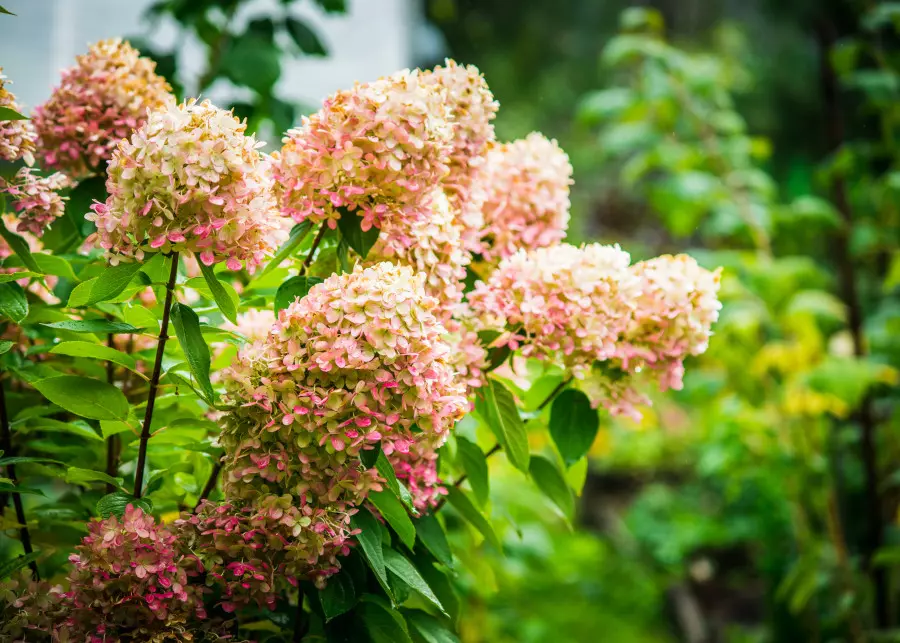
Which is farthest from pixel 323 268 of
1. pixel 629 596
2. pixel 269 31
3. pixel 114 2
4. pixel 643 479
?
pixel 643 479

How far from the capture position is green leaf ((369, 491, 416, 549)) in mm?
544

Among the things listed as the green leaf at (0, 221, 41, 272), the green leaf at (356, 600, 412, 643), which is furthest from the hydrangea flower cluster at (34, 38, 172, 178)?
the green leaf at (356, 600, 412, 643)

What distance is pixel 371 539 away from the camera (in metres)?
0.53

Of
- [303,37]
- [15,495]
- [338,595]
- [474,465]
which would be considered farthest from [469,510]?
[303,37]

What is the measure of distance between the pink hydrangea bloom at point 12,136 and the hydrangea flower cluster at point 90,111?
6 cm

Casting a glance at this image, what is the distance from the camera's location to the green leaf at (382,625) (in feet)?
1.85

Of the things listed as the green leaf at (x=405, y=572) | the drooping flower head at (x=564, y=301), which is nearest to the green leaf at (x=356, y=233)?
the drooping flower head at (x=564, y=301)

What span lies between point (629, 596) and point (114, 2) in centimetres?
249

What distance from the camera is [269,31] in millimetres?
1188

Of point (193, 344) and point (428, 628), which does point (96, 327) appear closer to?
point (193, 344)

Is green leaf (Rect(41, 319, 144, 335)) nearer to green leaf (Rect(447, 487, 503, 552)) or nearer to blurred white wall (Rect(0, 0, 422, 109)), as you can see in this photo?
green leaf (Rect(447, 487, 503, 552))

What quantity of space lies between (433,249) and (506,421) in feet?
0.50

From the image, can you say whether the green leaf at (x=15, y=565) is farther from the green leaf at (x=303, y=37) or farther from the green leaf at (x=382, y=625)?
the green leaf at (x=303, y=37)

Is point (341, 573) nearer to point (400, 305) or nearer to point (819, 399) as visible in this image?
point (400, 305)
